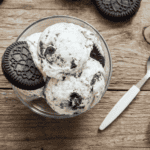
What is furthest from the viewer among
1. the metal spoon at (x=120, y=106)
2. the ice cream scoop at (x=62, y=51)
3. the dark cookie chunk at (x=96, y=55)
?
the metal spoon at (x=120, y=106)

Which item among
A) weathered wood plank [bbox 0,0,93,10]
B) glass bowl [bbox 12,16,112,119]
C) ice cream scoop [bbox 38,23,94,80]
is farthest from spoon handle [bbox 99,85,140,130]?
weathered wood plank [bbox 0,0,93,10]

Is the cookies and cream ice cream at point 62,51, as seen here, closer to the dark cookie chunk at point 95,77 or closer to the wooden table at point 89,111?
the dark cookie chunk at point 95,77

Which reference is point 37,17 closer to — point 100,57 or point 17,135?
point 100,57

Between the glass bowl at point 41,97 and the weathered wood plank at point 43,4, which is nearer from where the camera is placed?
the glass bowl at point 41,97

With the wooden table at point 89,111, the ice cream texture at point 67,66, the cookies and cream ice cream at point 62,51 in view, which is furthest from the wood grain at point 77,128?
the cookies and cream ice cream at point 62,51

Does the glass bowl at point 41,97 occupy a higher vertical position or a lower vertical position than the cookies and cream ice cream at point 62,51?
lower

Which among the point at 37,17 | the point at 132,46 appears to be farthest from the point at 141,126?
the point at 37,17

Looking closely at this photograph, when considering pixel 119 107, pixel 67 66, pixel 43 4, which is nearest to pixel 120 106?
pixel 119 107

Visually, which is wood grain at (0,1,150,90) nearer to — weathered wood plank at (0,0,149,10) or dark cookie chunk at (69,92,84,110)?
weathered wood plank at (0,0,149,10)
